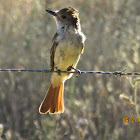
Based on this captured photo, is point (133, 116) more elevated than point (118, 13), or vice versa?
point (118, 13)

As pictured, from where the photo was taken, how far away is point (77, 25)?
4629mm

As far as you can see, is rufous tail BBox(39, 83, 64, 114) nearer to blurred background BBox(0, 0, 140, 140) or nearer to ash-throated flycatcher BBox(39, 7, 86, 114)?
ash-throated flycatcher BBox(39, 7, 86, 114)

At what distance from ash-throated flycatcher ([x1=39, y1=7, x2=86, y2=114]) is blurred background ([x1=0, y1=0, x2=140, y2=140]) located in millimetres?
413

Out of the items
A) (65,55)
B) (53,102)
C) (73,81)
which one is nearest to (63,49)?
(65,55)

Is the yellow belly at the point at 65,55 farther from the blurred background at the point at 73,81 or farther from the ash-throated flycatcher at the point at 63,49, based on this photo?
the blurred background at the point at 73,81

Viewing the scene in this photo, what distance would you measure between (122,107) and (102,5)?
3.27m

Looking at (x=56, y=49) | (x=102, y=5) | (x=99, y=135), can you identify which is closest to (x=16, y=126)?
(x=99, y=135)

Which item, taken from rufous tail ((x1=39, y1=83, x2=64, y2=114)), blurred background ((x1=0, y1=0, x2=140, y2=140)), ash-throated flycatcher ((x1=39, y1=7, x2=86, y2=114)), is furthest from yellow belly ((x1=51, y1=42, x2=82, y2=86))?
blurred background ((x1=0, y1=0, x2=140, y2=140))

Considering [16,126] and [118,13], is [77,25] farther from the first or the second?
[118,13]

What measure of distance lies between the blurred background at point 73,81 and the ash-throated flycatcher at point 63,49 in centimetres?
41

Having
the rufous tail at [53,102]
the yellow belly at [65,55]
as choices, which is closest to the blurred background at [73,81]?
the rufous tail at [53,102]

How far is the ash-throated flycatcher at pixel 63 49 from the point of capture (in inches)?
170

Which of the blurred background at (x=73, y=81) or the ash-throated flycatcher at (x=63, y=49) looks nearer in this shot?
the ash-throated flycatcher at (x=63, y=49)

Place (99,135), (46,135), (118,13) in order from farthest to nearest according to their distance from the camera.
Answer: (118,13) → (99,135) → (46,135)
